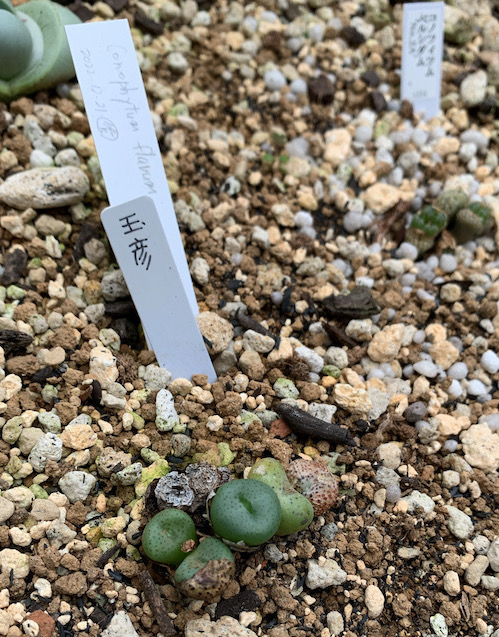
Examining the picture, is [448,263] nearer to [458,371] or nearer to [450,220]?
[450,220]

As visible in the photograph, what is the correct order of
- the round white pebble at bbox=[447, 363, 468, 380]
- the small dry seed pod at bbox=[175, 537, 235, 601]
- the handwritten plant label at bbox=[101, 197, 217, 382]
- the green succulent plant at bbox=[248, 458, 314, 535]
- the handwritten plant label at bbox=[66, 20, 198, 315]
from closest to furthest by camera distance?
the small dry seed pod at bbox=[175, 537, 235, 601] < the green succulent plant at bbox=[248, 458, 314, 535] < the handwritten plant label at bbox=[101, 197, 217, 382] < the handwritten plant label at bbox=[66, 20, 198, 315] < the round white pebble at bbox=[447, 363, 468, 380]

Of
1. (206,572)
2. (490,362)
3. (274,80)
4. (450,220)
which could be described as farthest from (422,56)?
(206,572)

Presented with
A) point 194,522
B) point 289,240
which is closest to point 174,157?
point 289,240

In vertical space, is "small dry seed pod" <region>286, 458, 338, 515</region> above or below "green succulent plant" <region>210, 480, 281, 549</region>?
below

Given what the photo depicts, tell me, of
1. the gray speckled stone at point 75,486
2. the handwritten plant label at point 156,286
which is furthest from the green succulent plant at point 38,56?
the gray speckled stone at point 75,486

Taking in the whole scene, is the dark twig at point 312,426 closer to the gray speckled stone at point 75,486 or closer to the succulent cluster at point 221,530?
the succulent cluster at point 221,530

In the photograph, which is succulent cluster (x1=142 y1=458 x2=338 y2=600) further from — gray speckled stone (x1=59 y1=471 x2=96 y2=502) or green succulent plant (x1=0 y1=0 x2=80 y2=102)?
green succulent plant (x1=0 y1=0 x2=80 y2=102)

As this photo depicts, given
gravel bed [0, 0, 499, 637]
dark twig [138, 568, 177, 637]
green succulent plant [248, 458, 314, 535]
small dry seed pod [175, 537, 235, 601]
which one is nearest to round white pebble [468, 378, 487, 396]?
gravel bed [0, 0, 499, 637]
